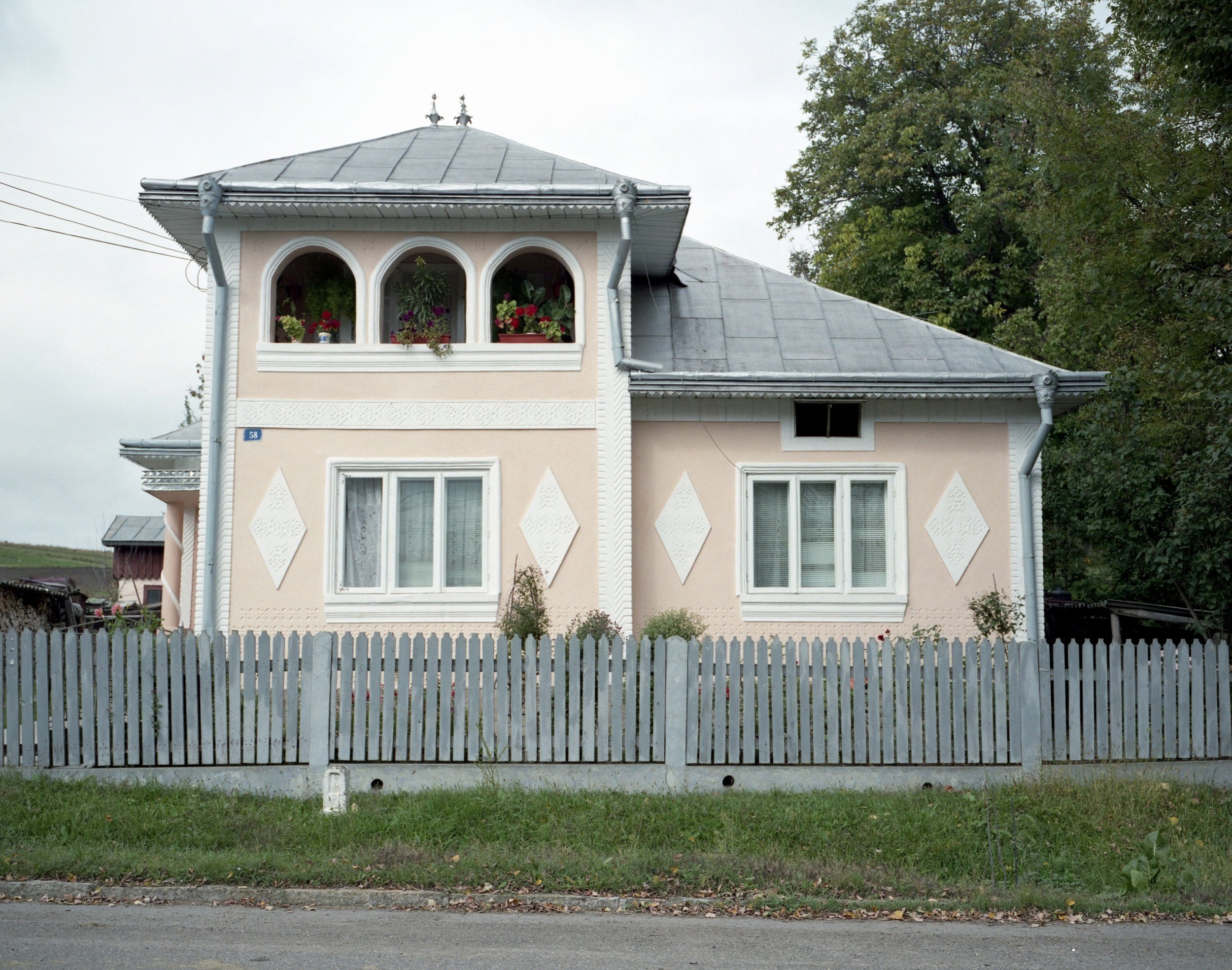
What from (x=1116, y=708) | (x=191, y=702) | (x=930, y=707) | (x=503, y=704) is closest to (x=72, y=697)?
(x=191, y=702)

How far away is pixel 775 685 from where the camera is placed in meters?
9.30

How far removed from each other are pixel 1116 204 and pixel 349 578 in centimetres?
1084

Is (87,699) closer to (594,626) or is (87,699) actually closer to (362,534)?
(362,534)

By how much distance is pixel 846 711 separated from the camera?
9320mm

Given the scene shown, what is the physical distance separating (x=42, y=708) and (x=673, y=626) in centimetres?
577

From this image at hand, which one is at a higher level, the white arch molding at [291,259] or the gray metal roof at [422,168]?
the gray metal roof at [422,168]

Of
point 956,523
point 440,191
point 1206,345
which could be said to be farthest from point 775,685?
point 1206,345

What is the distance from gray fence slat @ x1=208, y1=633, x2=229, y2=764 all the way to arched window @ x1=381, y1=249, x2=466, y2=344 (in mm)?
3959

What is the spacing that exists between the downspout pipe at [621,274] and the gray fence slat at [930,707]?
4.13 m

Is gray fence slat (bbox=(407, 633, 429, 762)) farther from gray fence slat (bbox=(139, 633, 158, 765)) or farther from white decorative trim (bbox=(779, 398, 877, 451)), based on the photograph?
white decorative trim (bbox=(779, 398, 877, 451))

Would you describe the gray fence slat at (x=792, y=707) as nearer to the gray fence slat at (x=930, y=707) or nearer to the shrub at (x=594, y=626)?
the gray fence slat at (x=930, y=707)

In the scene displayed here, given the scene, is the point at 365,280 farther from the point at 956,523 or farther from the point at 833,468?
the point at 956,523

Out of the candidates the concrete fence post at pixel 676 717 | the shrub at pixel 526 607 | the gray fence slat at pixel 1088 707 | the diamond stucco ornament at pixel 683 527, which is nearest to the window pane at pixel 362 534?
the shrub at pixel 526 607

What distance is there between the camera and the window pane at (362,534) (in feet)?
38.3
